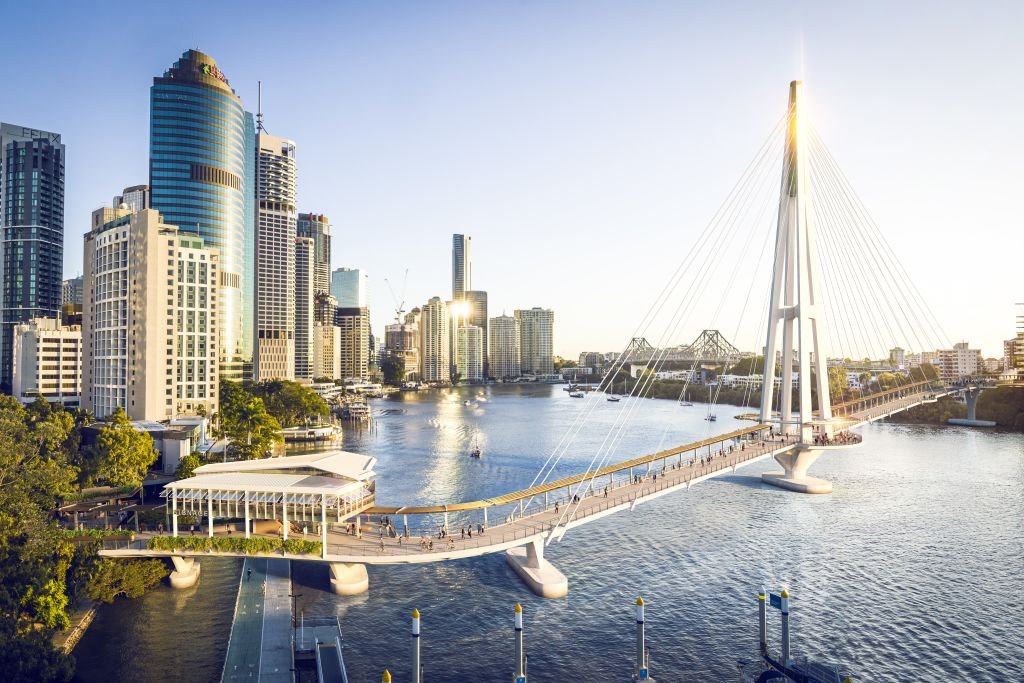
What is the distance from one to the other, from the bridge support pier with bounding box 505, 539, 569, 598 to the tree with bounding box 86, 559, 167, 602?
70.7ft

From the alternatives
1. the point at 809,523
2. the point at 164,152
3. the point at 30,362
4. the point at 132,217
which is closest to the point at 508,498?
the point at 809,523

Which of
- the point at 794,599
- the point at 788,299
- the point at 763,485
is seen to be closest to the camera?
the point at 794,599

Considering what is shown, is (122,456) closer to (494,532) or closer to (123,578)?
(123,578)

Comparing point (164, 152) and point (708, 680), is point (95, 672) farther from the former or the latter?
point (164, 152)

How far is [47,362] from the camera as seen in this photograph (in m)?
110

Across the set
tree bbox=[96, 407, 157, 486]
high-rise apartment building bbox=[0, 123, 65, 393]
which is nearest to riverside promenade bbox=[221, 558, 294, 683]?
tree bbox=[96, 407, 157, 486]

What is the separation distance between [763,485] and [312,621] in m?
52.6

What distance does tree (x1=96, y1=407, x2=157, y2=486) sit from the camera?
2301 inches

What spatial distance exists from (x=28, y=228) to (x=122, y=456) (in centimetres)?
12889

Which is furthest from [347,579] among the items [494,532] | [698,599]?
[698,599]

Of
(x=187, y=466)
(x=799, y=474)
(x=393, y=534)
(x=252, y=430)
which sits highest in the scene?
(x=252, y=430)

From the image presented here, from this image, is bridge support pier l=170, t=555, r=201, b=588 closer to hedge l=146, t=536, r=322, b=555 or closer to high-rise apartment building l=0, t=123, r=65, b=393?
hedge l=146, t=536, r=322, b=555

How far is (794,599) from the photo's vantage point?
→ 129ft

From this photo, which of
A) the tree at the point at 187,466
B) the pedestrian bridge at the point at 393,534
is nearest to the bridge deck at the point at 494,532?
the pedestrian bridge at the point at 393,534
